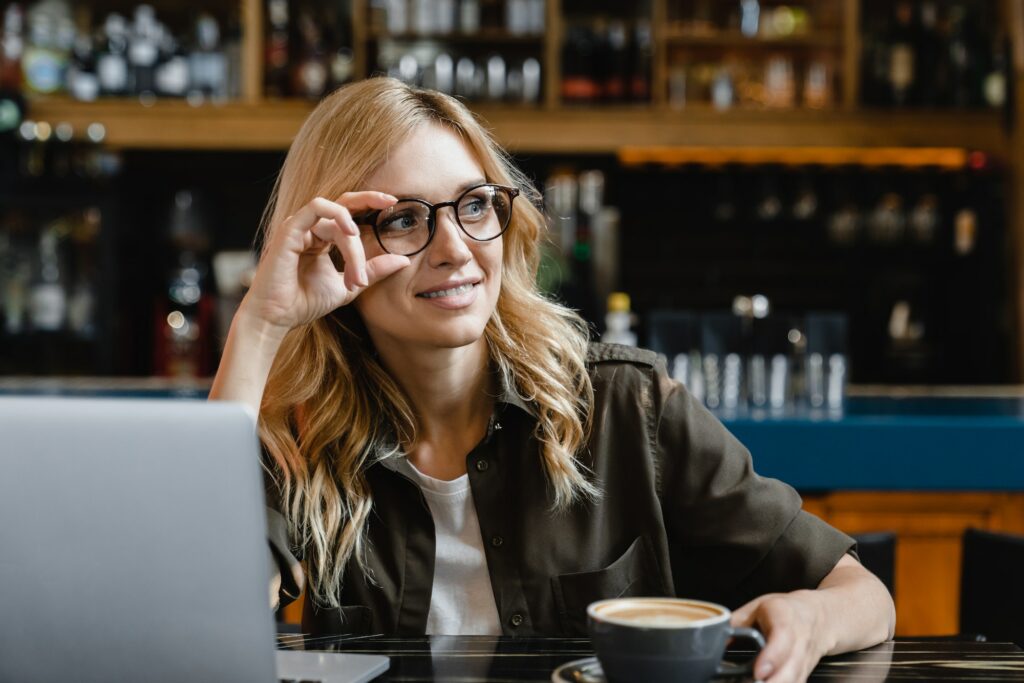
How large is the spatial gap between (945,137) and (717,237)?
1.00m

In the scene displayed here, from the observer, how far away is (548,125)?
4.55 meters

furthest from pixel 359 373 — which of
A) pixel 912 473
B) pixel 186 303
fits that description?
pixel 186 303

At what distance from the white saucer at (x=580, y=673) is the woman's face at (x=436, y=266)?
442 millimetres

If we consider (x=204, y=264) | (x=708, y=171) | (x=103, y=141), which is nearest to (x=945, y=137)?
(x=708, y=171)

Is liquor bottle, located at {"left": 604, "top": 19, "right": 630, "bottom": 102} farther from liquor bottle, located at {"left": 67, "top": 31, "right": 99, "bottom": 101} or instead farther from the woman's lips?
the woman's lips

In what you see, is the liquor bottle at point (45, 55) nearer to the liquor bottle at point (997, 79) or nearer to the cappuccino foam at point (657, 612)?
the liquor bottle at point (997, 79)

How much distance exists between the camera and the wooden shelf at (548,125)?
14.9ft

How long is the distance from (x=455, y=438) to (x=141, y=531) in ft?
2.18

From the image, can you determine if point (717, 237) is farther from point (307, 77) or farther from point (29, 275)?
point (29, 275)

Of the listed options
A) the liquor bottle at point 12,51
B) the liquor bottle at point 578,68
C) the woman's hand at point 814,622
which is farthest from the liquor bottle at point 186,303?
the woman's hand at point 814,622

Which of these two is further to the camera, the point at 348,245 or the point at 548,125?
the point at 548,125

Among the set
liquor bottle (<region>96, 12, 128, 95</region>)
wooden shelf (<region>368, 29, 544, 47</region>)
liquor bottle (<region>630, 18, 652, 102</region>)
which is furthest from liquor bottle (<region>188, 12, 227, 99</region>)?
liquor bottle (<region>630, 18, 652, 102</region>)

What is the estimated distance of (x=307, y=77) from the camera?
179 inches

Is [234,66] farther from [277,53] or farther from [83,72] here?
[83,72]
